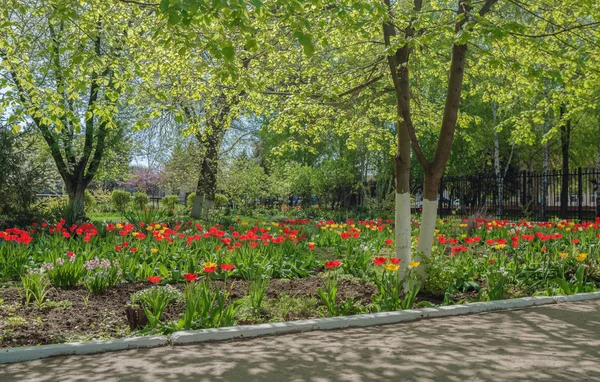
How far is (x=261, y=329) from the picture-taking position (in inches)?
195

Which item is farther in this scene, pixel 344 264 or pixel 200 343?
pixel 344 264

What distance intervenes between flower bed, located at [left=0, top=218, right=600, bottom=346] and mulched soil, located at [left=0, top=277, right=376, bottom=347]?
11 mm

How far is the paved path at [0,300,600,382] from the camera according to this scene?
3707mm

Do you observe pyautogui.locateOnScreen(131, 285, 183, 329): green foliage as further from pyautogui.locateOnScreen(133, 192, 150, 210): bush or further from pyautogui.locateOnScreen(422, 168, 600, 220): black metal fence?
pyautogui.locateOnScreen(133, 192, 150, 210): bush

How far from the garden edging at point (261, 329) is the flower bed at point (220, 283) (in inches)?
8.8

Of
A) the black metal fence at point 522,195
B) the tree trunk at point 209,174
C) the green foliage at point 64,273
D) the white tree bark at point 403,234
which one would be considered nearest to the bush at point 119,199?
the tree trunk at point 209,174

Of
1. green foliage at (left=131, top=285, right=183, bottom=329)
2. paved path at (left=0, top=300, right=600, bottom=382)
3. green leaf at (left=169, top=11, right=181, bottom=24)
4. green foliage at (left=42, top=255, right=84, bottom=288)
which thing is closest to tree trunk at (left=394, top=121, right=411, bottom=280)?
paved path at (left=0, top=300, right=600, bottom=382)

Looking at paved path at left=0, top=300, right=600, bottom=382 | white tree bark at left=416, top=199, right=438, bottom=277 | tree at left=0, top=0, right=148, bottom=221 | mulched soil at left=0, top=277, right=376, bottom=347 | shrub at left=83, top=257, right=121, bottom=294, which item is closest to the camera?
paved path at left=0, top=300, right=600, bottom=382

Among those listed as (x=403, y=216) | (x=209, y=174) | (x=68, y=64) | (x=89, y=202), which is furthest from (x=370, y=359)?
(x=89, y=202)

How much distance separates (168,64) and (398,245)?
4.11 m

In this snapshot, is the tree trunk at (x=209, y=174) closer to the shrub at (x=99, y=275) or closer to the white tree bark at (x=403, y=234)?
the shrub at (x=99, y=275)

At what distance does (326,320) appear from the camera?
17.2 ft

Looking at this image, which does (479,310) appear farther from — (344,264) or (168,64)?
(168,64)

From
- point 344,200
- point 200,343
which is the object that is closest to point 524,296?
point 200,343
